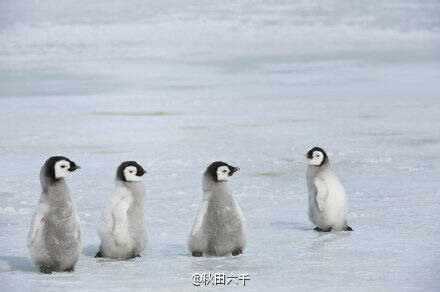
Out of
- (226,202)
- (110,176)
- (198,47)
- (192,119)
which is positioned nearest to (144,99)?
(192,119)

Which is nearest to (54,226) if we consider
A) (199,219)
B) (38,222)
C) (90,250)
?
(38,222)

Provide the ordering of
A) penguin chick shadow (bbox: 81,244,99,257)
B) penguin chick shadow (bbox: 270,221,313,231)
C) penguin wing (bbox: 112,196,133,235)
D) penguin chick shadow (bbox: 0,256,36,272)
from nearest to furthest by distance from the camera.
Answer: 1. penguin chick shadow (bbox: 0,256,36,272)
2. penguin wing (bbox: 112,196,133,235)
3. penguin chick shadow (bbox: 81,244,99,257)
4. penguin chick shadow (bbox: 270,221,313,231)

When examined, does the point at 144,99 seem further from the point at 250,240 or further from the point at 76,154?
the point at 250,240

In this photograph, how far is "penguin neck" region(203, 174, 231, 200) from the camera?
487 centimetres

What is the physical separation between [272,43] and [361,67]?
174 inches

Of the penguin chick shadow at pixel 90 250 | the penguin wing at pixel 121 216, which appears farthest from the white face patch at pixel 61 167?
the penguin chick shadow at pixel 90 250

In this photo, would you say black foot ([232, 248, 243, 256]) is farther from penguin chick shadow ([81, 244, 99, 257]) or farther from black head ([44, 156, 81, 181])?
black head ([44, 156, 81, 181])

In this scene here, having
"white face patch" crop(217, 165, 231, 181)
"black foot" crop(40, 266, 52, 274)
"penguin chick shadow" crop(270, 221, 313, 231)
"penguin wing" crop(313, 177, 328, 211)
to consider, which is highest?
"white face patch" crop(217, 165, 231, 181)

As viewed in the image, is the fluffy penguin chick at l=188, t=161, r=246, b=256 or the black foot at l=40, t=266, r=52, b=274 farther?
the fluffy penguin chick at l=188, t=161, r=246, b=256

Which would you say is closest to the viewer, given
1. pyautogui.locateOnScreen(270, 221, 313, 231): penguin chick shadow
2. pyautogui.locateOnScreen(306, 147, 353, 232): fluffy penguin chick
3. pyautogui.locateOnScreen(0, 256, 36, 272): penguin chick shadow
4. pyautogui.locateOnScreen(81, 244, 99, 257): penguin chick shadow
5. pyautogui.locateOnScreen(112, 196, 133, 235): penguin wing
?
pyautogui.locateOnScreen(0, 256, 36, 272): penguin chick shadow

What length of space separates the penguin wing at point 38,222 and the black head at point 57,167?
142 millimetres

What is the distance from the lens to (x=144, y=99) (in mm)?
14773

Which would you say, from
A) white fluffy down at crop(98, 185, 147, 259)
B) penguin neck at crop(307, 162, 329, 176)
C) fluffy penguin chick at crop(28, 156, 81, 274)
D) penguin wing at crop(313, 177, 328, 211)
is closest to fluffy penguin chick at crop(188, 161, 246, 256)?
white fluffy down at crop(98, 185, 147, 259)

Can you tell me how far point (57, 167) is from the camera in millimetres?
4402
